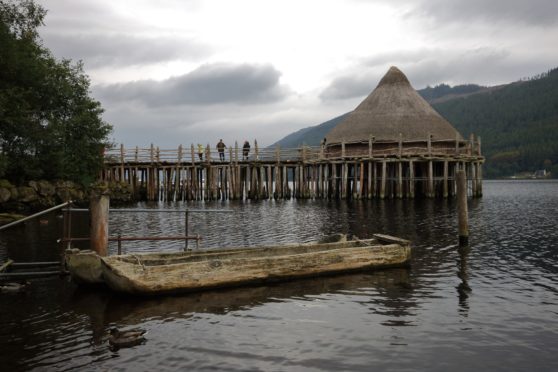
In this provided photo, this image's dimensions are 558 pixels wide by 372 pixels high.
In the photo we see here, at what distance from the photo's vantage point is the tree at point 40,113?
2717 cm

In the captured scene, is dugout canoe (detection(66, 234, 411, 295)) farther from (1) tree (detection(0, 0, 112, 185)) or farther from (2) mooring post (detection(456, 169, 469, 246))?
(1) tree (detection(0, 0, 112, 185))

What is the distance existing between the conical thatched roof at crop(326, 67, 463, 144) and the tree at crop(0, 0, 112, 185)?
19.2 m

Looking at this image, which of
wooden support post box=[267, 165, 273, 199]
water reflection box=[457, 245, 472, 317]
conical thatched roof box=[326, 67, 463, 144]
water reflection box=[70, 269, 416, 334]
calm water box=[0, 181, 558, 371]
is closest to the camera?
calm water box=[0, 181, 558, 371]

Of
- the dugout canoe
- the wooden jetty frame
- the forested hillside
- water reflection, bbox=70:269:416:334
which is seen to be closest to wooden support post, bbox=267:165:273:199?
the wooden jetty frame

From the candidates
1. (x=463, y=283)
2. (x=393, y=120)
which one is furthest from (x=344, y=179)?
(x=463, y=283)

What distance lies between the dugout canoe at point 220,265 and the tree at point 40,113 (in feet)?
56.8

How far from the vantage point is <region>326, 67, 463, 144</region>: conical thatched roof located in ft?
130

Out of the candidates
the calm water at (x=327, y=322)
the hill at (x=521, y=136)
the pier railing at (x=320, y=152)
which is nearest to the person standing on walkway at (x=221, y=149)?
the pier railing at (x=320, y=152)

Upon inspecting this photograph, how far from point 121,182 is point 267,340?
36313 millimetres

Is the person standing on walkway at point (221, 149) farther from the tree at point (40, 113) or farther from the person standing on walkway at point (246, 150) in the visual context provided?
the tree at point (40, 113)

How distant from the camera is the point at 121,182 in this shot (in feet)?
137

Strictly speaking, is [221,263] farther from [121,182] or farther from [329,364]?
[121,182]

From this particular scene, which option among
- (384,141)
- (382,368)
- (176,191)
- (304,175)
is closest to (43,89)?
(176,191)

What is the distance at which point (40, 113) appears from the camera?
31297mm
